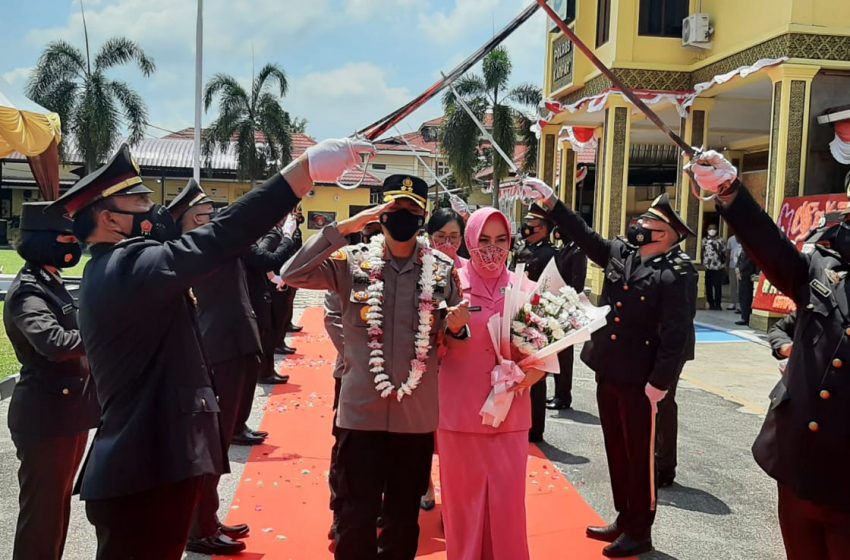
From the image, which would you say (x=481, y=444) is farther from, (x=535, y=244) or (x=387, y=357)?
(x=535, y=244)

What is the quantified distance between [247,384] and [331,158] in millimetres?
3475

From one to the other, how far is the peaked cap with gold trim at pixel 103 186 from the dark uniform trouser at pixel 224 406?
202 centimetres

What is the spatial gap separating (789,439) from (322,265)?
6.97 feet

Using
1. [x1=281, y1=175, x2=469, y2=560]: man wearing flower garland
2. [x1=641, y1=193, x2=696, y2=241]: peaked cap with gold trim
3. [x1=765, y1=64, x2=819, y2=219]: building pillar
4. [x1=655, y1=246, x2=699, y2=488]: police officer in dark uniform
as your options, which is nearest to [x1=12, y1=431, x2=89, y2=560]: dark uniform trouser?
[x1=281, y1=175, x2=469, y2=560]: man wearing flower garland

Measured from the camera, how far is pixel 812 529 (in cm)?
268

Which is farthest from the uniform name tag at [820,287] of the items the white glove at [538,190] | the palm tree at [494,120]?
the palm tree at [494,120]

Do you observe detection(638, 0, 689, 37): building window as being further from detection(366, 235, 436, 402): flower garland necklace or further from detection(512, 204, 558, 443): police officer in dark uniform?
detection(366, 235, 436, 402): flower garland necklace

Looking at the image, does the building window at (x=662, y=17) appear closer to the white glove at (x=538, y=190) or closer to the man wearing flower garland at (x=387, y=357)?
the white glove at (x=538, y=190)

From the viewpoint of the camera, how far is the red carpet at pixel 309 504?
4348 mm

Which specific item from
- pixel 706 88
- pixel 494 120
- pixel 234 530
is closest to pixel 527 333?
pixel 234 530

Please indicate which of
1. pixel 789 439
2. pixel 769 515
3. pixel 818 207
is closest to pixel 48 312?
pixel 789 439

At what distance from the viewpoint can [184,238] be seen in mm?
2266

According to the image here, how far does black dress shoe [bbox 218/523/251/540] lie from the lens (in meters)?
4.33

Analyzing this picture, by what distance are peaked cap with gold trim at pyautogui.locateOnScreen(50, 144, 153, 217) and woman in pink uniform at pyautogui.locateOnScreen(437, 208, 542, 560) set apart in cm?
176
